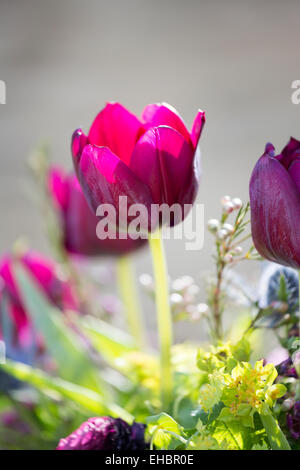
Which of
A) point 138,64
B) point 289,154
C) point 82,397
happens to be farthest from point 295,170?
point 138,64

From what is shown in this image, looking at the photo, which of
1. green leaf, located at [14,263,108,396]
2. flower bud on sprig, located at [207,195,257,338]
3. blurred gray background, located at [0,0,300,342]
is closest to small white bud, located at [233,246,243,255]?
flower bud on sprig, located at [207,195,257,338]

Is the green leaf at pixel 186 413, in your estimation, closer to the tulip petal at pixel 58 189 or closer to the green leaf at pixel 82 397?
the green leaf at pixel 82 397

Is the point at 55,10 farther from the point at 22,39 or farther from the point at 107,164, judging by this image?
the point at 107,164

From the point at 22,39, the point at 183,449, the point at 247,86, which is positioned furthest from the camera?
the point at 22,39

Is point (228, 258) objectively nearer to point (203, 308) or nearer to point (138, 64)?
point (203, 308)

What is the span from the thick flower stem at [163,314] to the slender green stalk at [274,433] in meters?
0.06

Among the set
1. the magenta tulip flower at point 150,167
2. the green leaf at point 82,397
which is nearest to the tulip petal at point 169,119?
the magenta tulip flower at point 150,167

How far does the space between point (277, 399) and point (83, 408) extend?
0.11m

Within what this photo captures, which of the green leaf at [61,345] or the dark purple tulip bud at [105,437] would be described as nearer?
the dark purple tulip bud at [105,437]

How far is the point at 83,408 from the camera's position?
266mm

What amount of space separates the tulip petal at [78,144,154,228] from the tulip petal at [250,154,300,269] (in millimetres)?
37

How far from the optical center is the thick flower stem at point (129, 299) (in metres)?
0.36

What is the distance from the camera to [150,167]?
195 millimetres

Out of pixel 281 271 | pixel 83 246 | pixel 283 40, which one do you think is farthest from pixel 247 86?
pixel 281 271
